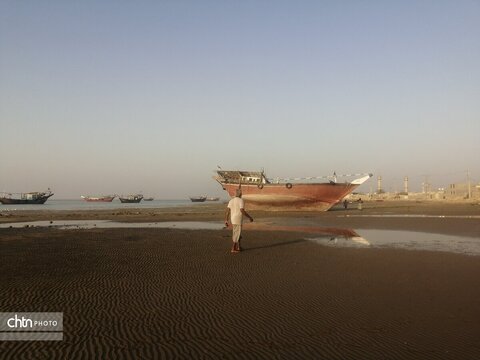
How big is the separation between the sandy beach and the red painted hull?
95.7 ft

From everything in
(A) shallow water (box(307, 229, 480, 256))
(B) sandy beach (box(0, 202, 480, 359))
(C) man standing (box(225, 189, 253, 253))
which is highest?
(C) man standing (box(225, 189, 253, 253))

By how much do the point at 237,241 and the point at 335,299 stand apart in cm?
559

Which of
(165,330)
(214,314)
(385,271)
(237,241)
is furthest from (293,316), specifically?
(237,241)

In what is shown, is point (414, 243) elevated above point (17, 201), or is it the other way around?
point (17, 201)

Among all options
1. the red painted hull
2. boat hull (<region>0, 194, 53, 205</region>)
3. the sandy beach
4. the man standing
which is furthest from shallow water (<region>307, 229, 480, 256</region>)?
boat hull (<region>0, 194, 53, 205</region>)

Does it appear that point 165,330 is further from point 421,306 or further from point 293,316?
point 421,306

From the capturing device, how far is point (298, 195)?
133 ft

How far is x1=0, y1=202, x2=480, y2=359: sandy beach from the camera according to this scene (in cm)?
420

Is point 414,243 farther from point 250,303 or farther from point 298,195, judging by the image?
point 298,195

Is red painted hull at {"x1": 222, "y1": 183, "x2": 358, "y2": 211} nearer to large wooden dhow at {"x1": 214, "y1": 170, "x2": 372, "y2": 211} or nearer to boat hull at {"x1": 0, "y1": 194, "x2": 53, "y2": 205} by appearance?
large wooden dhow at {"x1": 214, "y1": 170, "x2": 372, "y2": 211}

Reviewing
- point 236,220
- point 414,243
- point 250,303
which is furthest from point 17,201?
point 250,303

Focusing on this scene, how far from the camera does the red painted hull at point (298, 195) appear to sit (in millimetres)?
40250

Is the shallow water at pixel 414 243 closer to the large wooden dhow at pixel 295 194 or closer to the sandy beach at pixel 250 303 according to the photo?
the sandy beach at pixel 250 303

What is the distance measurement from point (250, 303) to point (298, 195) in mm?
35137
